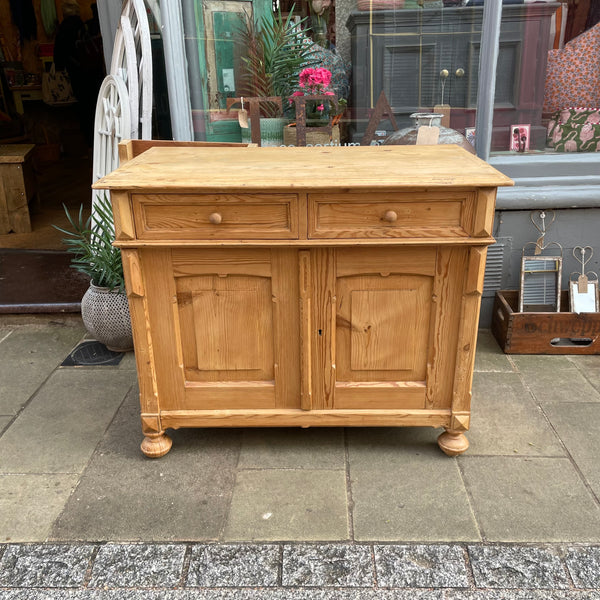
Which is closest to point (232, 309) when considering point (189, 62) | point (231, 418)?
point (231, 418)

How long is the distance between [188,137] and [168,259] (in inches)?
60.4

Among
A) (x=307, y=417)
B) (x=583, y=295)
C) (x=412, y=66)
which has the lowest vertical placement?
(x=307, y=417)

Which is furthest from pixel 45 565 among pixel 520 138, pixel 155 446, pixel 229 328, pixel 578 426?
pixel 520 138

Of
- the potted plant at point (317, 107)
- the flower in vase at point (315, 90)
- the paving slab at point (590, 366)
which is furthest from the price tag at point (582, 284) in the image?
the flower in vase at point (315, 90)

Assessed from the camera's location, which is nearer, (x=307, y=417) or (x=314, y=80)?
(x=307, y=417)

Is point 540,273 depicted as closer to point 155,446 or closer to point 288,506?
point 288,506

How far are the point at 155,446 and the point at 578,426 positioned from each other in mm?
1935

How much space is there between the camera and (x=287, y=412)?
249 cm

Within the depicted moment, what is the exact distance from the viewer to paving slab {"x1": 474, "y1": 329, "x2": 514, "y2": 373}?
10.6 feet

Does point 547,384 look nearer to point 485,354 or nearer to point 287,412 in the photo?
point 485,354

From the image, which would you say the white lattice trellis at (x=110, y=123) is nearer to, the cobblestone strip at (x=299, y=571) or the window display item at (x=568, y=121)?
the cobblestone strip at (x=299, y=571)

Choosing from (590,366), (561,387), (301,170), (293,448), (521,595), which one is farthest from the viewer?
(590,366)

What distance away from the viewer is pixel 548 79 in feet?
11.6

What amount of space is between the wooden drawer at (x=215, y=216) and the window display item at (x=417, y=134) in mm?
1544
